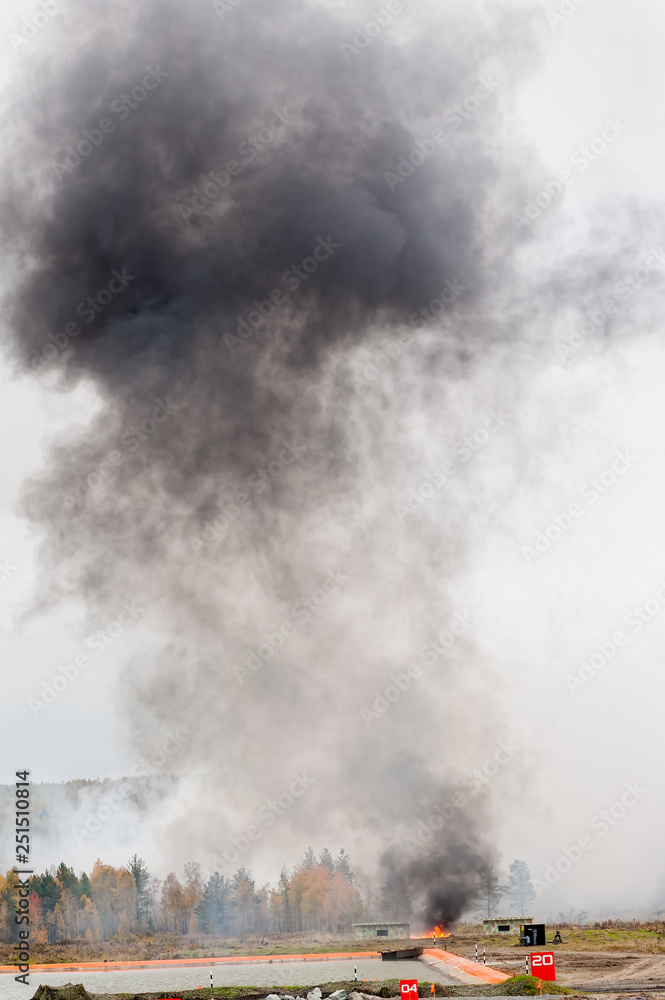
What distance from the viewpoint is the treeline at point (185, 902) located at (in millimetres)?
90875

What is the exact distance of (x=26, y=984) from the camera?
2015 inches

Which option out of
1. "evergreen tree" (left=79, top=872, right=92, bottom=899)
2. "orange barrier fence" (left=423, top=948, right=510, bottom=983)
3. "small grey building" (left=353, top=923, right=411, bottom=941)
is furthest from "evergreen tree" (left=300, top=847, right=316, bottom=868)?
"orange barrier fence" (left=423, top=948, right=510, bottom=983)

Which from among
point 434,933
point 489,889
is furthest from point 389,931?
point 489,889

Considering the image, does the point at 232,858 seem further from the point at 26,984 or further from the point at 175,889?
the point at 26,984

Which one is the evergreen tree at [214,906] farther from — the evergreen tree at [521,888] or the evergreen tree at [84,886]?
the evergreen tree at [521,888]

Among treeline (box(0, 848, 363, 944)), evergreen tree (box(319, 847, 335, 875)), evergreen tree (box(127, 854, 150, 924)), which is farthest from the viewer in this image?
evergreen tree (box(127, 854, 150, 924))

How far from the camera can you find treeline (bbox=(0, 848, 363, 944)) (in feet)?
298

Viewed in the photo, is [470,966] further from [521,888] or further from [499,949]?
[521,888]

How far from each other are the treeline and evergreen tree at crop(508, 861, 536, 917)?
29.1 meters

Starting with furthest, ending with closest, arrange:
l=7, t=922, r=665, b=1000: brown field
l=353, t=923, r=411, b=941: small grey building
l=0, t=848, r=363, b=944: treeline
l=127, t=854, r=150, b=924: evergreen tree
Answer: l=127, t=854, r=150, b=924: evergreen tree, l=0, t=848, r=363, b=944: treeline, l=353, t=923, r=411, b=941: small grey building, l=7, t=922, r=665, b=1000: brown field

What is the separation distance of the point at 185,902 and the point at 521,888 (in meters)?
46.2

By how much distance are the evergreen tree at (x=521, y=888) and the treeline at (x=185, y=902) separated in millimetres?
29137

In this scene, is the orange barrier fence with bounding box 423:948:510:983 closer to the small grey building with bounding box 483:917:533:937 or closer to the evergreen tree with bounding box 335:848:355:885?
the small grey building with bounding box 483:917:533:937

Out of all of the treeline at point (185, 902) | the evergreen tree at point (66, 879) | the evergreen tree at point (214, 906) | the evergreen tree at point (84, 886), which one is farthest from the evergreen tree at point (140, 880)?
the evergreen tree at point (214, 906)
